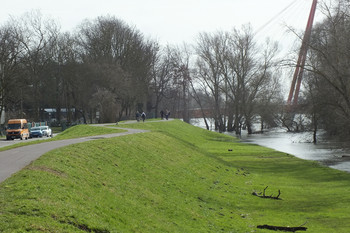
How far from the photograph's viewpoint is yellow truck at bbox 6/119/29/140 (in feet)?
186

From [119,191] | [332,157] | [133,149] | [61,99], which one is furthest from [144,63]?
[119,191]

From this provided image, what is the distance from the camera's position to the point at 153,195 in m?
18.1

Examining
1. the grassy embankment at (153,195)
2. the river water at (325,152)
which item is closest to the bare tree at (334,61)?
the river water at (325,152)

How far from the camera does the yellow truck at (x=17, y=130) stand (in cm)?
5684

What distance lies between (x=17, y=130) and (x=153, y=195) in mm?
42824

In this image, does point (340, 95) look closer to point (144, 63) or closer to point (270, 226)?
point (270, 226)

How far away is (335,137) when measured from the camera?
55688 millimetres

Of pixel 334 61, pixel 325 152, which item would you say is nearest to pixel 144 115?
pixel 325 152

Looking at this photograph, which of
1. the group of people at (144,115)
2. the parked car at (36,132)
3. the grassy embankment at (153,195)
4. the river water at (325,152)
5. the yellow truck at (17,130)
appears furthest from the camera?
the group of people at (144,115)

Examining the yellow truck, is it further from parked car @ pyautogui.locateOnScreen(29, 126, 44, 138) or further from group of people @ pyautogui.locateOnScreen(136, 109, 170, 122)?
group of people @ pyautogui.locateOnScreen(136, 109, 170, 122)

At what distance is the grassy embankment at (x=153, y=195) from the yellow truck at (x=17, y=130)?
28.7 metres

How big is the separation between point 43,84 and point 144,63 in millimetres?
19540

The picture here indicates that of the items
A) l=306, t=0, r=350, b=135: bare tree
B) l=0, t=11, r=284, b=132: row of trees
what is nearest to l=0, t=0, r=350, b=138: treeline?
l=0, t=11, r=284, b=132: row of trees

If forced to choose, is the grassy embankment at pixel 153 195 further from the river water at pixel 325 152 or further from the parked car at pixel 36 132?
the parked car at pixel 36 132
